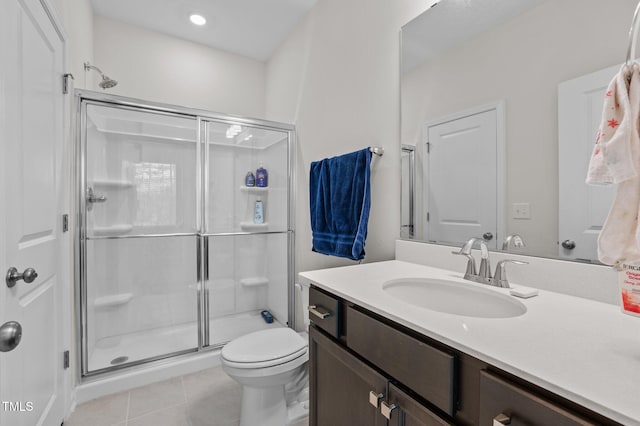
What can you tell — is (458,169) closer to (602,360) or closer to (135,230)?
(602,360)

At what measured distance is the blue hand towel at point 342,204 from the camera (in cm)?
154

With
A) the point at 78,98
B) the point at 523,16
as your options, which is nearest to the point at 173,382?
the point at 78,98

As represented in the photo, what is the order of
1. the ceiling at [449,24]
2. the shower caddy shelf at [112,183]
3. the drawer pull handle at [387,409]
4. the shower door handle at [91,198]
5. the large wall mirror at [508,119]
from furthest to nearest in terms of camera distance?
the shower caddy shelf at [112,183] < the shower door handle at [91,198] < the ceiling at [449,24] < the large wall mirror at [508,119] < the drawer pull handle at [387,409]

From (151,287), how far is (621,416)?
2.76m

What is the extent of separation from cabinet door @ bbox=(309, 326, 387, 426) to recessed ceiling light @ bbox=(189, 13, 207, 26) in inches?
99.6

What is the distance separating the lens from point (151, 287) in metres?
2.44

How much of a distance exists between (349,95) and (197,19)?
1547mm

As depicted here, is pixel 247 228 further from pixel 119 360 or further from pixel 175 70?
pixel 175 70

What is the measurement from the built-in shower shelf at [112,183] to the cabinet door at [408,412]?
7.35 ft

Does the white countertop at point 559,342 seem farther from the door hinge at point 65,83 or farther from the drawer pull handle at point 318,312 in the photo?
the door hinge at point 65,83

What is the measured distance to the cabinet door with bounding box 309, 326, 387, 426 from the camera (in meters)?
0.85

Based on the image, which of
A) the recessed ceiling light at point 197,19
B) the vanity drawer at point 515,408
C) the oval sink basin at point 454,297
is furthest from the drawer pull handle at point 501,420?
the recessed ceiling light at point 197,19

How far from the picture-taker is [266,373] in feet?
4.51

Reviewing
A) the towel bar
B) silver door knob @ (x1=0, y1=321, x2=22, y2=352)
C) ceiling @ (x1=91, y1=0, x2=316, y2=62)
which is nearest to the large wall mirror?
the towel bar
